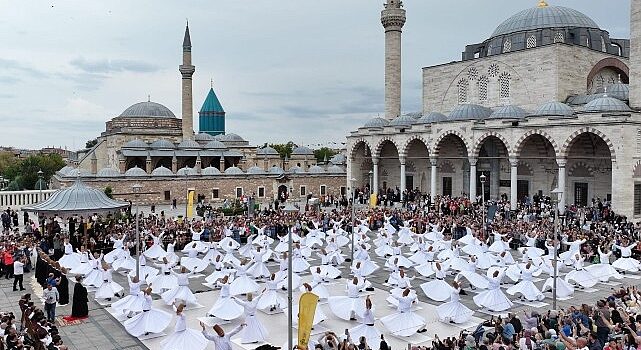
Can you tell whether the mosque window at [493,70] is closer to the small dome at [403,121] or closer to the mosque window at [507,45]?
the mosque window at [507,45]

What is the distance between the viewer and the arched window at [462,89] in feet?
121

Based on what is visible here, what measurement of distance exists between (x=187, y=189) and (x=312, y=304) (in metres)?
30.0

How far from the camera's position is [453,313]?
35.3 ft

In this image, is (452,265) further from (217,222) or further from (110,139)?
(110,139)

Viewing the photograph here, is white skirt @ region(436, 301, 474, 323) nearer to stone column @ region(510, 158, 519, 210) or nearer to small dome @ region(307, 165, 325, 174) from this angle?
stone column @ region(510, 158, 519, 210)

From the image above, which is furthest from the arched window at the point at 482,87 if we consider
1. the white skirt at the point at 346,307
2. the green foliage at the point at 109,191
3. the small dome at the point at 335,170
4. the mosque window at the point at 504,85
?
the white skirt at the point at 346,307

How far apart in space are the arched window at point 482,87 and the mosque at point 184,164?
1310 centimetres

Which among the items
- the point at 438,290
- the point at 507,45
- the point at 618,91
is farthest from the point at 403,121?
the point at 438,290

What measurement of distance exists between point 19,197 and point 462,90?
99.7ft

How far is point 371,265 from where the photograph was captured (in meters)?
14.7

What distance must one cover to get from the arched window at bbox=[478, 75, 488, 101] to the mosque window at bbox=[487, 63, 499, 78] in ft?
1.59

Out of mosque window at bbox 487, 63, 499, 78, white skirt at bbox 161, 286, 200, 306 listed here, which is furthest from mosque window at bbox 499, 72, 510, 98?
white skirt at bbox 161, 286, 200, 306

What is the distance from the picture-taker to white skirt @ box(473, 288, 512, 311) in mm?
11539

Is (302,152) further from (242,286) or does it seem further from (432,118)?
(242,286)
